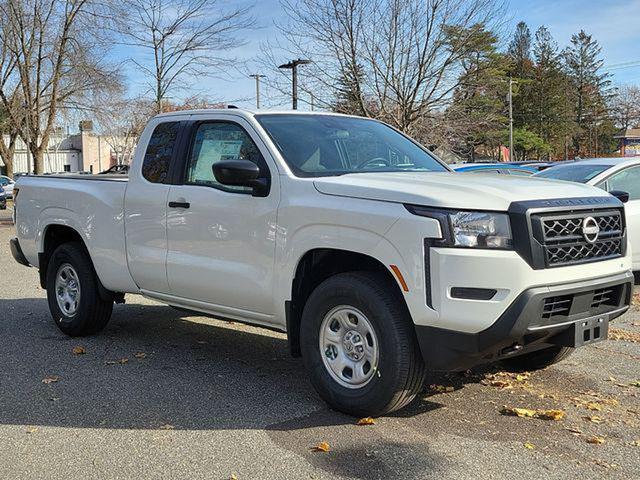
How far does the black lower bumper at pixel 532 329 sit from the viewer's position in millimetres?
3900

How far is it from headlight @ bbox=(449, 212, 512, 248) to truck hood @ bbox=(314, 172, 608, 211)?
0.05m

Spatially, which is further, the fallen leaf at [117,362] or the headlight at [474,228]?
the fallen leaf at [117,362]

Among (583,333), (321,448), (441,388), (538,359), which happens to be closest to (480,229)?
(583,333)

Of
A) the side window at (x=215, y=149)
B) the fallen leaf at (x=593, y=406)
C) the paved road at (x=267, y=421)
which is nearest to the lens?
the paved road at (x=267, y=421)

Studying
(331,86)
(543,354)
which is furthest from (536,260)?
(331,86)

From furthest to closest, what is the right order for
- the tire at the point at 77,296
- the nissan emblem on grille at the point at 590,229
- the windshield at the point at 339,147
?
the tire at the point at 77,296
the windshield at the point at 339,147
the nissan emblem on grille at the point at 590,229

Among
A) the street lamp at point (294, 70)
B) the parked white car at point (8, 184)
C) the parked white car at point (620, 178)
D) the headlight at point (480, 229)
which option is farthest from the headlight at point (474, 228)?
the parked white car at point (8, 184)

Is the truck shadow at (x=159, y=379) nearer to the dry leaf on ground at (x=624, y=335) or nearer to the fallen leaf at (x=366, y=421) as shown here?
the fallen leaf at (x=366, y=421)

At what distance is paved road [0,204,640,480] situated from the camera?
12.5 ft

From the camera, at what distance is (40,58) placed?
2169cm

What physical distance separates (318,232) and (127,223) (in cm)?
220

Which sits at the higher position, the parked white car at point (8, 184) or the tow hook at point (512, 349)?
the parked white car at point (8, 184)

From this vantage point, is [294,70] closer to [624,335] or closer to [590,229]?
[624,335]

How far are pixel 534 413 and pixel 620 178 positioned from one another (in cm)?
472
